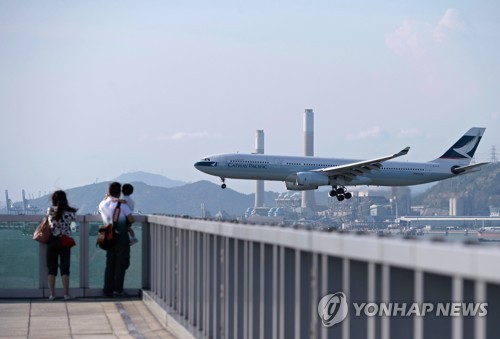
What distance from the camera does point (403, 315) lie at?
5836mm

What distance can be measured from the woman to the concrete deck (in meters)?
0.59

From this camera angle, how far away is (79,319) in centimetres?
1470

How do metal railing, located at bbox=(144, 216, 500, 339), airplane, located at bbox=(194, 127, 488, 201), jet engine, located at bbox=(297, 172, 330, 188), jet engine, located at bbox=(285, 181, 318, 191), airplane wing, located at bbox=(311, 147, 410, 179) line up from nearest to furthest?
metal railing, located at bbox=(144, 216, 500, 339) → jet engine, located at bbox=(297, 172, 330, 188) → airplane, located at bbox=(194, 127, 488, 201) → jet engine, located at bbox=(285, 181, 318, 191) → airplane wing, located at bbox=(311, 147, 410, 179)

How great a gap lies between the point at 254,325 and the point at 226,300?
117 centimetres

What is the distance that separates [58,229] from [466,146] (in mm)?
97416

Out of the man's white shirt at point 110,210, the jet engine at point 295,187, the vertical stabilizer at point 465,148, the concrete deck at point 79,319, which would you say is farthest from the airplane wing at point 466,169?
the concrete deck at point 79,319

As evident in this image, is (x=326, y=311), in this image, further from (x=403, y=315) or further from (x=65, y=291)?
(x=65, y=291)

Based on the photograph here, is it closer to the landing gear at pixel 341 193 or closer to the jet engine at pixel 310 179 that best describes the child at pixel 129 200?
the jet engine at pixel 310 179

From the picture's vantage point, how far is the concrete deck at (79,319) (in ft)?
43.3

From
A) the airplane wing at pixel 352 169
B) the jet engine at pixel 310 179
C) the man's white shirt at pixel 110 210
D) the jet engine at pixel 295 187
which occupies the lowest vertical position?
the man's white shirt at pixel 110 210

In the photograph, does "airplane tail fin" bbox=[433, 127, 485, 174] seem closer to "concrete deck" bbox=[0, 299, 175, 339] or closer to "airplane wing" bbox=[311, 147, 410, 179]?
"airplane wing" bbox=[311, 147, 410, 179]

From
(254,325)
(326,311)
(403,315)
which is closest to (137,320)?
(254,325)

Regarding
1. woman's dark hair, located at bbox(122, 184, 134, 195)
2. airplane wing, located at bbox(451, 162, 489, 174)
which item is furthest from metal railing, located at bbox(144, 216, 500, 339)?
airplane wing, located at bbox(451, 162, 489, 174)

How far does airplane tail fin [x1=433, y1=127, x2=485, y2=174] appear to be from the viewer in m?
106
